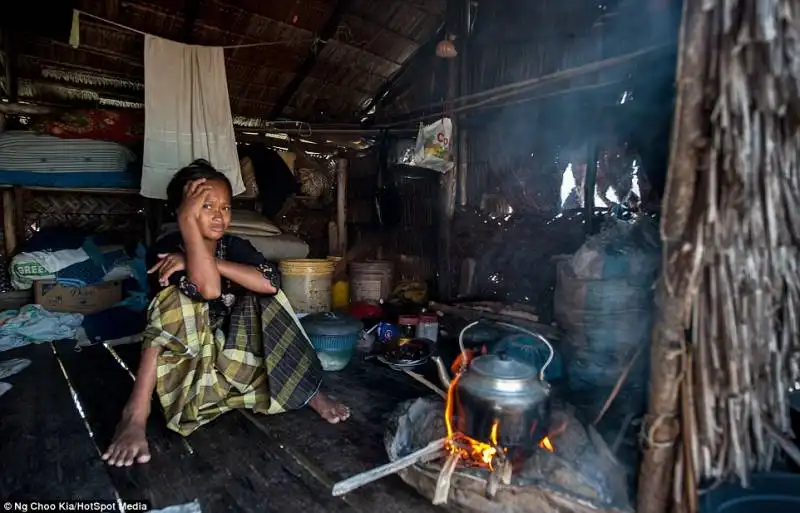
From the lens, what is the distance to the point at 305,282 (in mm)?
4312

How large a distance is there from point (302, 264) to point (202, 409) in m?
1.98

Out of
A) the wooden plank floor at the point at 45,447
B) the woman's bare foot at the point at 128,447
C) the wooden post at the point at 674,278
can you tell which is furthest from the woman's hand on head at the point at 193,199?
the wooden post at the point at 674,278

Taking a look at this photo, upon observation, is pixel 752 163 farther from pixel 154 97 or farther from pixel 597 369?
pixel 154 97

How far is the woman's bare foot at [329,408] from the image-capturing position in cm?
258

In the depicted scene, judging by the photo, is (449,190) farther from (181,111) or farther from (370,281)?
(181,111)

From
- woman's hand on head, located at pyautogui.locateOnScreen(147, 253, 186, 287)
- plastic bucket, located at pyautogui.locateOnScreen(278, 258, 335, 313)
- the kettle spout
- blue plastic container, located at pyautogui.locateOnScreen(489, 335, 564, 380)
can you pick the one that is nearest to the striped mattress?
plastic bucket, located at pyautogui.locateOnScreen(278, 258, 335, 313)

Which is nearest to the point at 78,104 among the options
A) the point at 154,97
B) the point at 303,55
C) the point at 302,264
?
the point at 154,97

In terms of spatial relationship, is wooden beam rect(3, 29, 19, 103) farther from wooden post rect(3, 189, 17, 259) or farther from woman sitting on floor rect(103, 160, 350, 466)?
woman sitting on floor rect(103, 160, 350, 466)

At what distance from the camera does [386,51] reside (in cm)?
494

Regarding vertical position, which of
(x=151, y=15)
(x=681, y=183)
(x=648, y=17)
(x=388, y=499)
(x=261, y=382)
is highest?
(x=151, y=15)

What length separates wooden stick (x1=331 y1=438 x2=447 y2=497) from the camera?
1850mm

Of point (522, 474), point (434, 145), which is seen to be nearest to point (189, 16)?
point (434, 145)

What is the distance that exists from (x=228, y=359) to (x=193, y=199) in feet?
2.97

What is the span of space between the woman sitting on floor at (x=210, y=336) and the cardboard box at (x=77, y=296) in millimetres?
2649
